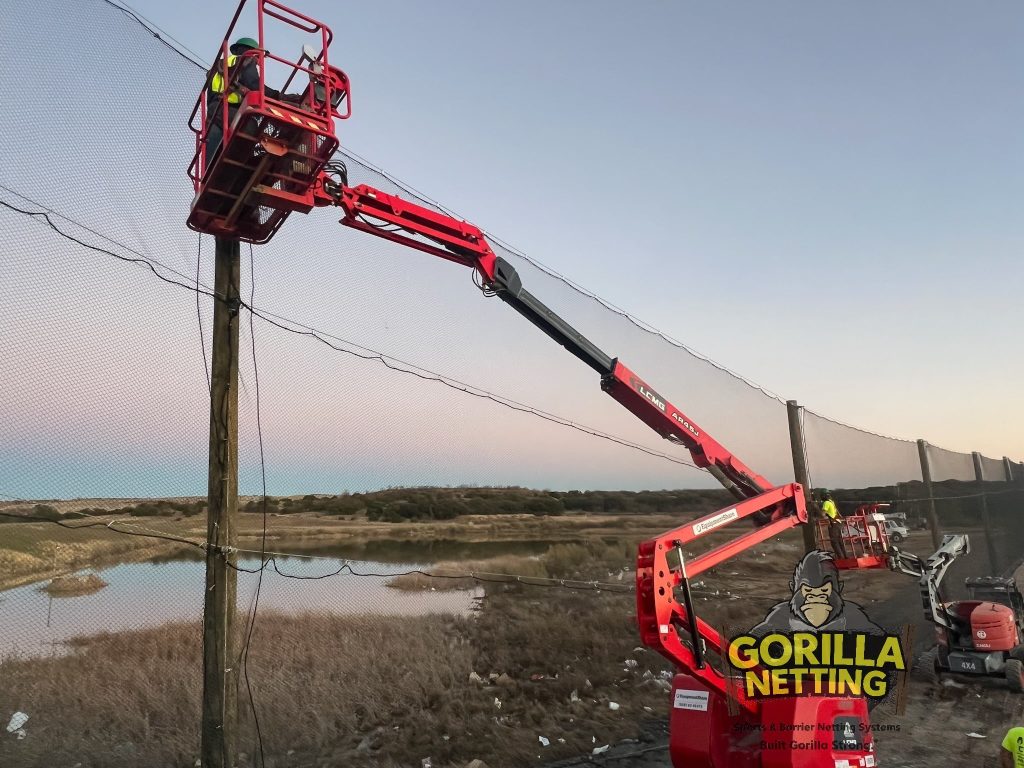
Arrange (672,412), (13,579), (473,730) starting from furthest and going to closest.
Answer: (672,412) < (473,730) < (13,579)

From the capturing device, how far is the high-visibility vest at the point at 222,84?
12.9 ft

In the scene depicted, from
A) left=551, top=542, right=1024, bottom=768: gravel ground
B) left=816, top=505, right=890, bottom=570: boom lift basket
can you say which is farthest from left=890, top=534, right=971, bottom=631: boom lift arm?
left=551, top=542, right=1024, bottom=768: gravel ground

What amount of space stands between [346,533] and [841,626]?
4.35 metres

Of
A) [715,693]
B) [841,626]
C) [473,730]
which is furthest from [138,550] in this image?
[841,626]

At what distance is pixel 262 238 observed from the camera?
448 centimetres

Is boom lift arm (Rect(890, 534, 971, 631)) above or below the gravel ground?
above

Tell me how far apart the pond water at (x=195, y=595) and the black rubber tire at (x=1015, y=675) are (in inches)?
235

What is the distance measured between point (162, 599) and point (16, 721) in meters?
1.00

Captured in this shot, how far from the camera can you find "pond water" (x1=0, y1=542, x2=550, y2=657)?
346 cm

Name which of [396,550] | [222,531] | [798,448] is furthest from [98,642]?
[798,448]

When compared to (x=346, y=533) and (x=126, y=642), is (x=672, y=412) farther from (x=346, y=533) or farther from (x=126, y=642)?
(x=126, y=642)

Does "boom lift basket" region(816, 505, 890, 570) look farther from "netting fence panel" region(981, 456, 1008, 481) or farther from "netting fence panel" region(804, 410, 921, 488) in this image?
"netting fence panel" region(981, 456, 1008, 481)

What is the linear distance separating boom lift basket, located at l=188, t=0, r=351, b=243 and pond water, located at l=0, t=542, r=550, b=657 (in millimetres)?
2209

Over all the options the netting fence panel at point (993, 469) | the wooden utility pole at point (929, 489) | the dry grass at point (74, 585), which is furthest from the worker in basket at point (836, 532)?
the netting fence panel at point (993, 469)
